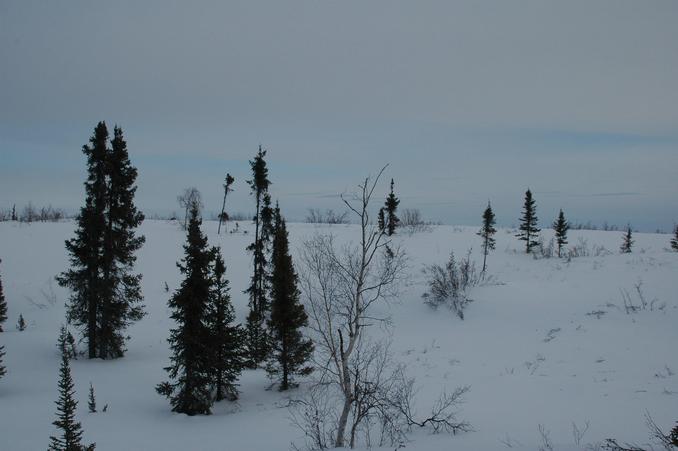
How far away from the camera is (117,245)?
74.7 feet

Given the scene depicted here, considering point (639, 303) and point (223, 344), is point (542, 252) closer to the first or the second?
point (639, 303)

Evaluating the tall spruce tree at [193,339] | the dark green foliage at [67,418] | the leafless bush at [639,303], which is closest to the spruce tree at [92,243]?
the tall spruce tree at [193,339]

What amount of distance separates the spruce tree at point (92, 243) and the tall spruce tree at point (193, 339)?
27.2 feet

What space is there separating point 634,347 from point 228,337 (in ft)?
59.8

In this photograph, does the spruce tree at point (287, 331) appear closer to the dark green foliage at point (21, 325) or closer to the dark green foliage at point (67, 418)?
the dark green foliage at point (67, 418)

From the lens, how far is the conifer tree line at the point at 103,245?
870 inches

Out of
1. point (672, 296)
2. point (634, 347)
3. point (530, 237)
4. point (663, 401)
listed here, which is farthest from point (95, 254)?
point (530, 237)

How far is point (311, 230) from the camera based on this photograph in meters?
55.0

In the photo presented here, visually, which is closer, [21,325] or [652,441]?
[652,441]

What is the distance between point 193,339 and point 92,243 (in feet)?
33.7

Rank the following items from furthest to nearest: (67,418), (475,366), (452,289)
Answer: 1. (452,289)
2. (475,366)
3. (67,418)

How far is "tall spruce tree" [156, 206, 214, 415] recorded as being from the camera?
16.4 metres

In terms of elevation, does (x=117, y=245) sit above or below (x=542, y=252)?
above

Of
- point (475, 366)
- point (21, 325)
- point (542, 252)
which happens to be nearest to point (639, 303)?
point (475, 366)
